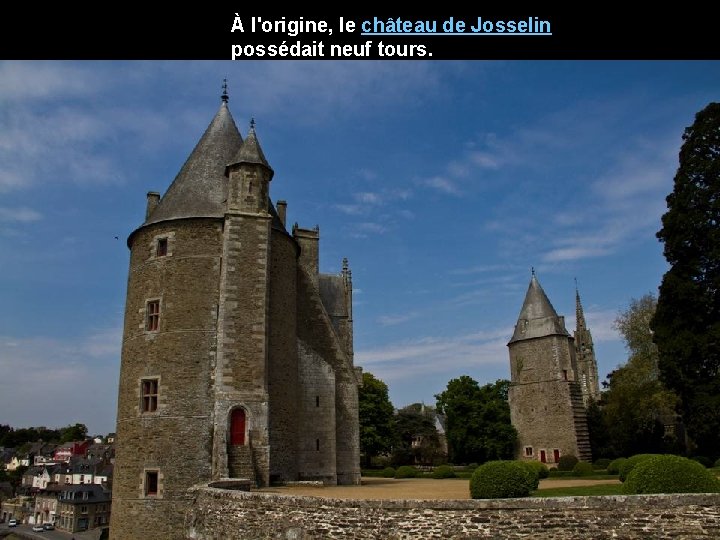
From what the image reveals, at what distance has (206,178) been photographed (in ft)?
76.5

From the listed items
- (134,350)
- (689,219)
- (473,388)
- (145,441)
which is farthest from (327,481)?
(473,388)

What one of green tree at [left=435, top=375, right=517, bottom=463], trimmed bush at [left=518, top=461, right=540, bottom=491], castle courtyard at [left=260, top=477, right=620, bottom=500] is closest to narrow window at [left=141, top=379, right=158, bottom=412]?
castle courtyard at [left=260, top=477, right=620, bottom=500]

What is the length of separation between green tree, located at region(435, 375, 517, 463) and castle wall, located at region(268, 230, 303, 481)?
30119 mm

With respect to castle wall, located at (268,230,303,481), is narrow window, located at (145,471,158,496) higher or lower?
lower

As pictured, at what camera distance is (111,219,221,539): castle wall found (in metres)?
19.3

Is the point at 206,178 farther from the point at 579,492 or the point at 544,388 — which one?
the point at 544,388

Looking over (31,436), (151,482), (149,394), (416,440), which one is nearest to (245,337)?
(149,394)

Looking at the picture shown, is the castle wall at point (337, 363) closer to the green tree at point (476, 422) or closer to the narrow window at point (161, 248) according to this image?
the narrow window at point (161, 248)

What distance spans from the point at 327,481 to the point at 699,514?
A: 51.7 feet

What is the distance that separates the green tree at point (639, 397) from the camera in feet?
120

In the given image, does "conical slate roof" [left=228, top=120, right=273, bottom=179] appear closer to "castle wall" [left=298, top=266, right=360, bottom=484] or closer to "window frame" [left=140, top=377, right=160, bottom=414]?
"castle wall" [left=298, top=266, right=360, bottom=484]

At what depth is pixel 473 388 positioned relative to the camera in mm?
52344

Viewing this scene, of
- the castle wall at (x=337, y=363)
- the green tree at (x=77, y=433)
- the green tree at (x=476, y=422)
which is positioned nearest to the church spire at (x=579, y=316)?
the green tree at (x=476, y=422)

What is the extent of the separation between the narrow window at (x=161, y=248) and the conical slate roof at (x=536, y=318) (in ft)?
115
